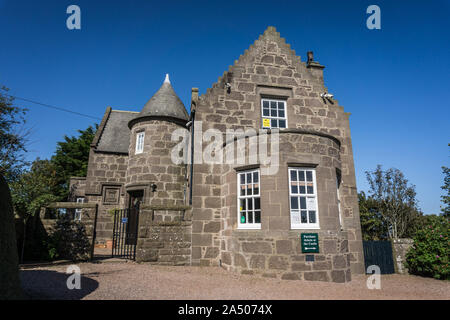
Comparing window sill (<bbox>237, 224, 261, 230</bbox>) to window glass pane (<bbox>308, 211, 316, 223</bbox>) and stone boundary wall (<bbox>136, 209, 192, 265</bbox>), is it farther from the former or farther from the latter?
stone boundary wall (<bbox>136, 209, 192, 265</bbox>)

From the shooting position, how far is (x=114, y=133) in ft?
65.2

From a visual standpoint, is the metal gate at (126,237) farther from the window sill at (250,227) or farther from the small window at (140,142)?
the window sill at (250,227)

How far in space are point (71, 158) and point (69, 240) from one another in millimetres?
25365

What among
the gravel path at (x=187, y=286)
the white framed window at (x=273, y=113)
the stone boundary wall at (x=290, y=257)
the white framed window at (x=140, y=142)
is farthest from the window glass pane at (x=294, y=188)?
the white framed window at (x=140, y=142)

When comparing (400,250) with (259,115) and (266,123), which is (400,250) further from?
(259,115)

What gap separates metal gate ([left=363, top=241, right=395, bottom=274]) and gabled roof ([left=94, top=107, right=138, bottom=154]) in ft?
50.1

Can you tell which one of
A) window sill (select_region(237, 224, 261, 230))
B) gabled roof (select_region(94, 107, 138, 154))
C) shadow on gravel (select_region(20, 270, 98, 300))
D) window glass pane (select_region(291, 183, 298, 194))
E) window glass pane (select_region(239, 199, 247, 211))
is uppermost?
gabled roof (select_region(94, 107, 138, 154))

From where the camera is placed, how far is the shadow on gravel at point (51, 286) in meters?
5.40

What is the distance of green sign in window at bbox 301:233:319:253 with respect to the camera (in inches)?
335

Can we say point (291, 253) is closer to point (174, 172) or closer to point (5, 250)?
point (5, 250)

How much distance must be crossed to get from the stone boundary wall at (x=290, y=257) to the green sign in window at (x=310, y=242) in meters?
0.12

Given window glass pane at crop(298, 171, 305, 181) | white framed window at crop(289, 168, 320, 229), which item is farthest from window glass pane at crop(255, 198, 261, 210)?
window glass pane at crop(298, 171, 305, 181)

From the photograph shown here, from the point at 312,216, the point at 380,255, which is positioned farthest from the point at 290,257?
the point at 380,255
